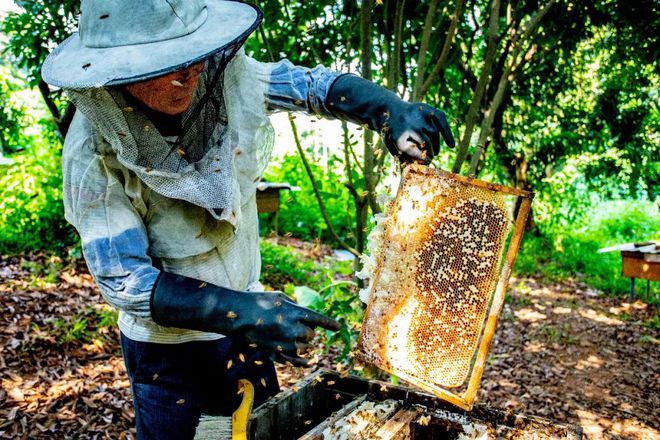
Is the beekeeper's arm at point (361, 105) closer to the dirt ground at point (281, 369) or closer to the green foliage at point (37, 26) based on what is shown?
the dirt ground at point (281, 369)

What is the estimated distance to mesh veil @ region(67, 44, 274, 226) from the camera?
1581 millimetres

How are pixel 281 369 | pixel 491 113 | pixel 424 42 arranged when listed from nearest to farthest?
1. pixel 424 42
2. pixel 491 113
3. pixel 281 369

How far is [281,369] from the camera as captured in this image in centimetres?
479

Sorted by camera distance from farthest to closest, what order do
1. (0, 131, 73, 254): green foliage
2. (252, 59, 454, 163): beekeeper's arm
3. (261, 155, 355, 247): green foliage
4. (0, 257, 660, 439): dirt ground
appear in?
1. (261, 155, 355, 247): green foliage
2. (0, 131, 73, 254): green foliage
3. (0, 257, 660, 439): dirt ground
4. (252, 59, 454, 163): beekeeper's arm

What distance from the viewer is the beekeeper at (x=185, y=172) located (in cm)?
149

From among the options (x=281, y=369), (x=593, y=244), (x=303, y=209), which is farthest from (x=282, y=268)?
(x=593, y=244)

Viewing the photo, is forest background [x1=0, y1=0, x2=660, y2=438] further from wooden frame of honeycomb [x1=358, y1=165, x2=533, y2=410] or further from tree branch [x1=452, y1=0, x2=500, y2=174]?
wooden frame of honeycomb [x1=358, y1=165, x2=533, y2=410]

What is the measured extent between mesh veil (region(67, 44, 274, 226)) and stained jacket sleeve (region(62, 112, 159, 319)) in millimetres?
67

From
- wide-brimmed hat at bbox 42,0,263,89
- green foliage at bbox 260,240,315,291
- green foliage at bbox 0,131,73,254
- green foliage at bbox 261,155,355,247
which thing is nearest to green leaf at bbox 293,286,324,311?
wide-brimmed hat at bbox 42,0,263,89

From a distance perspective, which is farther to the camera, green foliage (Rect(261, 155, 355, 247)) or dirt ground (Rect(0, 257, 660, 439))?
green foliage (Rect(261, 155, 355, 247))

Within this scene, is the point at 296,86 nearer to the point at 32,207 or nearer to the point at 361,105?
the point at 361,105

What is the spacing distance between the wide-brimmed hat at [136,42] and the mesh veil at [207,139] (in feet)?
0.31

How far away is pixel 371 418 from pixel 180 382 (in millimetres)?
641

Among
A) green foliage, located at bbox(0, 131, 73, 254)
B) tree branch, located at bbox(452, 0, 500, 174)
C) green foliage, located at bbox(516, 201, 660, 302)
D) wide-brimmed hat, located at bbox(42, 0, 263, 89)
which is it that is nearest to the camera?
wide-brimmed hat, located at bbox(42, 0, 263, 89)
